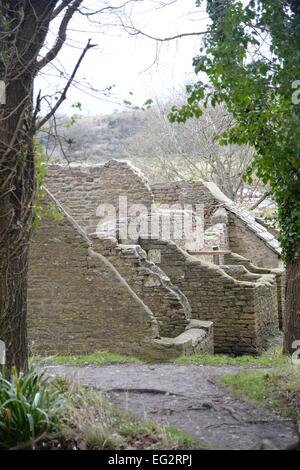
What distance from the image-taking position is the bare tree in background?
32.7 m

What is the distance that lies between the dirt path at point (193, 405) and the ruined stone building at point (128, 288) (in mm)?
1961

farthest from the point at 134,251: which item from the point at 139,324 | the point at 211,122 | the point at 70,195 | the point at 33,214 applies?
the point at 211,122

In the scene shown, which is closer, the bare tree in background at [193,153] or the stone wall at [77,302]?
the stone wall at [77,302]

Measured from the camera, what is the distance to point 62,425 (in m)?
5.32

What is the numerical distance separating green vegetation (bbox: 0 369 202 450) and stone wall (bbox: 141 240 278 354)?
8.59 m

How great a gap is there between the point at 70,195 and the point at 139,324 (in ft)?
25.2

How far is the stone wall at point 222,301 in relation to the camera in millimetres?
14500

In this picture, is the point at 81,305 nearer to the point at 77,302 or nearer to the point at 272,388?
the point at 77,302

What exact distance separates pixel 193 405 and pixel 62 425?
6.89ft

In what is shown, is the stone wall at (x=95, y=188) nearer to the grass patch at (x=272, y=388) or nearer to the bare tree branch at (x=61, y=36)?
the grass patch at (x=272, y=388)

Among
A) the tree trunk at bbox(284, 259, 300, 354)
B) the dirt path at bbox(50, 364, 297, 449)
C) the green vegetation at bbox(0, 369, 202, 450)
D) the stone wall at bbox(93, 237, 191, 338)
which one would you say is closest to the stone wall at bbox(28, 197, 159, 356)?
the stone wall at bbox(93, 237, 191, 338)

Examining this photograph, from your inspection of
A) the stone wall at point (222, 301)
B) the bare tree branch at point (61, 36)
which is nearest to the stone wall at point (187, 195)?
the stone wall at point (222, 301)

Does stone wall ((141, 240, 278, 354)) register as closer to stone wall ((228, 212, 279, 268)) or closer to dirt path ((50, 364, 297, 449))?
dirt path ((50, 364, 297, 449))
